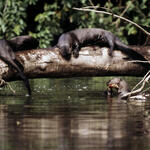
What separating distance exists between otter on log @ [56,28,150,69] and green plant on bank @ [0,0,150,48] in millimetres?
5222

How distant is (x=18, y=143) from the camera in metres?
4.77

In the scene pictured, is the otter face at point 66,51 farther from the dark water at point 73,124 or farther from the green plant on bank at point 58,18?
the green plant on bank at point 58,18

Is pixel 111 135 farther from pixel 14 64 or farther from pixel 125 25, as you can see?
pixel 125 25

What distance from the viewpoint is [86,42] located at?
9.82 meters

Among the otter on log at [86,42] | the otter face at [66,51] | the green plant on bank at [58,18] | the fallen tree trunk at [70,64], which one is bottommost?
the fallen tree trunk at [70,64]

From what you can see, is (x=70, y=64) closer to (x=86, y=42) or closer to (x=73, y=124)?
(x=86, y=42)

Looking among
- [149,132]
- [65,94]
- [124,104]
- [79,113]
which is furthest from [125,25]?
[149,132]

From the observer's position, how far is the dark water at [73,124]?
186 inches

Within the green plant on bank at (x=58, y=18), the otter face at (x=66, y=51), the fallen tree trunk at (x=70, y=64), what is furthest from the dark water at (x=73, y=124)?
the green plant on bank at (x=58, y=18)

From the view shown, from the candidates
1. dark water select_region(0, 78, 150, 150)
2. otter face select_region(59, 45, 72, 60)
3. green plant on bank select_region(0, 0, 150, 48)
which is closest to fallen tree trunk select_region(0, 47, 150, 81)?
otter face select_region(59, 45, 72, 60)

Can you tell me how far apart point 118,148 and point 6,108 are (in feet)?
10.1

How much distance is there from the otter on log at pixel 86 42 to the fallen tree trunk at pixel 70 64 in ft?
0.27

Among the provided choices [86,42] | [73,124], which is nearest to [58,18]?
[86,42]

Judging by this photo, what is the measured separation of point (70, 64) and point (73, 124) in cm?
328
